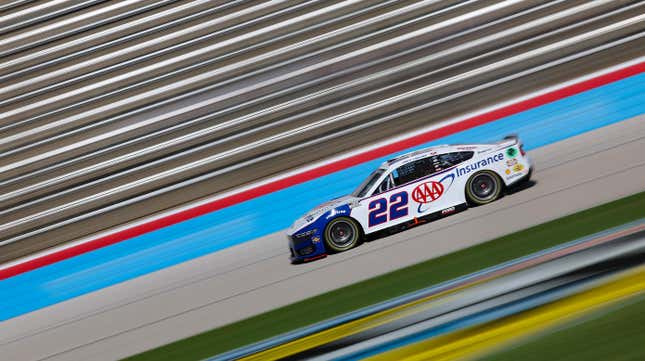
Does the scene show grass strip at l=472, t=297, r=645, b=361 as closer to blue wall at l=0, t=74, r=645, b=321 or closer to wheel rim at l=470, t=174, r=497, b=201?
wheel rim at l=470, t=174, r=497, b=201

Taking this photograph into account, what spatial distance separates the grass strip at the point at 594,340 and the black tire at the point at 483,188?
444 cm

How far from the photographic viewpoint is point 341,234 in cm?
902

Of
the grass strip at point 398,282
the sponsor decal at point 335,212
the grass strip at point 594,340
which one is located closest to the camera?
the grass strip at point 594,340

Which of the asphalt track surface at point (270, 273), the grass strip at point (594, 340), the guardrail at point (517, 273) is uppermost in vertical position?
the asphalt track surface at point (270, 273)

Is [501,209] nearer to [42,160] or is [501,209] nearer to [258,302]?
[258,302]

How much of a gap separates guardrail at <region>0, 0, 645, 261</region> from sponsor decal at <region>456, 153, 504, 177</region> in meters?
3.48

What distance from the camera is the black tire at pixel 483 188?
29.6ft

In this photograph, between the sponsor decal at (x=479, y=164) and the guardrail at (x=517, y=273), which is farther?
the sponsor decal at (x=479, y=164)

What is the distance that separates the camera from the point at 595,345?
4203 millimetres

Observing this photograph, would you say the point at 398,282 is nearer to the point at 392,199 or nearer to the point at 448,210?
the point at 392,199

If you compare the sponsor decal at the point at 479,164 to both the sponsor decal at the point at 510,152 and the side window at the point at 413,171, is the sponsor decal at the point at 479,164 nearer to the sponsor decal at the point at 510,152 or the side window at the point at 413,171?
the sponsor decal at the point at 510,152

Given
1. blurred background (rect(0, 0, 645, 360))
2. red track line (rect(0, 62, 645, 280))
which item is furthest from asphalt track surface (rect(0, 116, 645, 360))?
red track line (rect(0, 62, 645, 280))

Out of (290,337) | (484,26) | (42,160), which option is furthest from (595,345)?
(42,160)

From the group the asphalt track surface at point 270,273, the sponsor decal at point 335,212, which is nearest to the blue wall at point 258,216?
the asphalt track surface at point 270,273
